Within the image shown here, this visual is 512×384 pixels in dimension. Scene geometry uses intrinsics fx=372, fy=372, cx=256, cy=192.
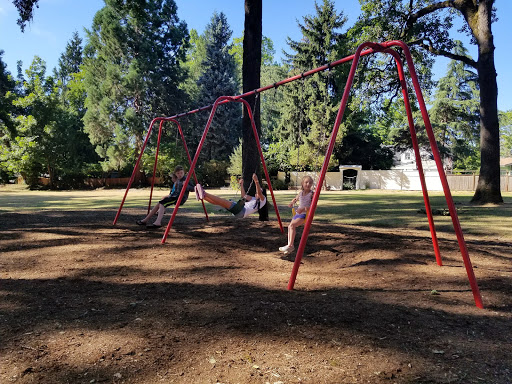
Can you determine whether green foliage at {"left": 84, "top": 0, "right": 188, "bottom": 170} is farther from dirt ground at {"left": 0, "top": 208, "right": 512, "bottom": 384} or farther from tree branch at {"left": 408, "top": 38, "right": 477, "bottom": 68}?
dirt ground at {"left": 0, "top": 208, "right": 512, "bottom": 384}

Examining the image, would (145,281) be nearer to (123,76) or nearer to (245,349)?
(245,349)

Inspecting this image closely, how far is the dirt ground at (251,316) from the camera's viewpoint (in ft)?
7.40

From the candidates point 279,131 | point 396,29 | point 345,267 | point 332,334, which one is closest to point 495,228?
point 345,267

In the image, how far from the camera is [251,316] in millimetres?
3059

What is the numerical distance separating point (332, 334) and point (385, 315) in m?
0.64

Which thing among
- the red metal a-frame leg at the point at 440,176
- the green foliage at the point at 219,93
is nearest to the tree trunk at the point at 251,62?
the red metal a-frame leg at the point at 440,176

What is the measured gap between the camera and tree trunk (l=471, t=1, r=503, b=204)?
1473cm

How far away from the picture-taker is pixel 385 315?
3.09 m

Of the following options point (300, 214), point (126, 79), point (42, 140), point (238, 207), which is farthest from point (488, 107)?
Answer: point (42, 140)

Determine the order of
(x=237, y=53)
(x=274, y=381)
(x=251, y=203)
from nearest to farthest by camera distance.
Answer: (x=274, y=381)
(x=251, y=203)
(x=237, y=53)

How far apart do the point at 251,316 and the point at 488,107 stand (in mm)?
15766

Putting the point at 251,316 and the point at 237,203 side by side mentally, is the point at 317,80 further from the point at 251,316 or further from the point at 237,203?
the point at 251,316

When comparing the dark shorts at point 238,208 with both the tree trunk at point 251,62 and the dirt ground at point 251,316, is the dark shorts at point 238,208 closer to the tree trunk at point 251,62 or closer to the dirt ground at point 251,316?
the dirt ground at point 251,316

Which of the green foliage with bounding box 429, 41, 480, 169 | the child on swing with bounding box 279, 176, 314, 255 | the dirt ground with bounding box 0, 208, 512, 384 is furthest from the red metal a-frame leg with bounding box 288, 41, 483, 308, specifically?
the green foliage with bounding box 429, 41, 480, 169
